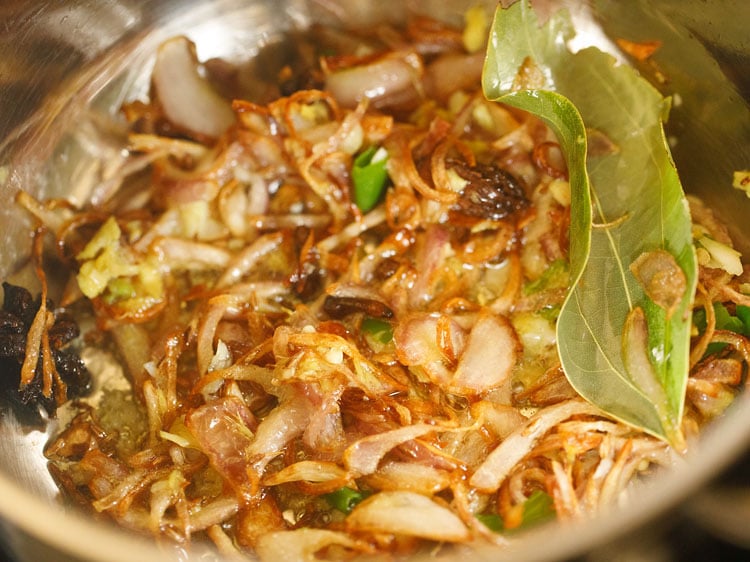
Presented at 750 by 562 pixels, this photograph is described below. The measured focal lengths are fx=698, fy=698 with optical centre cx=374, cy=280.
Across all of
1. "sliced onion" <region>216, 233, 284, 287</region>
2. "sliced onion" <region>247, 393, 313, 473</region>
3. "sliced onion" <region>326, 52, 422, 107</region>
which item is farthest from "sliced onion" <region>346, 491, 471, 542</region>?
"sliced onion" <region>326, 52, 422, 107</region>

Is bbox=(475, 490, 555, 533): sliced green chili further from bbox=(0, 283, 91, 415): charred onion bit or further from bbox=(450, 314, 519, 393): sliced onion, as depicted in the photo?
bbox=(0, 283, 91, 415): charred onion bit

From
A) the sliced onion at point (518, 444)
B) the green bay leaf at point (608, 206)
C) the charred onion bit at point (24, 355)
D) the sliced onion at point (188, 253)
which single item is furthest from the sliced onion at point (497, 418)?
the charred onion bit at point (24, 355)

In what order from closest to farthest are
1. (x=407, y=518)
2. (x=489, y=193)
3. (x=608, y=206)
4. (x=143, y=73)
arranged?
(x=407, y=518) → (x=608, y=206) → (x=489, y=193) → (x=143, y=73)

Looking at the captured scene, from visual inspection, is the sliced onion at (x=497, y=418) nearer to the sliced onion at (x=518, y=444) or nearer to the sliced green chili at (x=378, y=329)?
the sliced onion at (x=518, y=444)

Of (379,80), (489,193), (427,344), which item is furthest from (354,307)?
(379,80)

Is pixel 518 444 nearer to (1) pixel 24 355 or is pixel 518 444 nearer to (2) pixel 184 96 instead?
(1) pixel 24 355

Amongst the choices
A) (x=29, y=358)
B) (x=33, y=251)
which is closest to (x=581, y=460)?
(x=29, y=358)

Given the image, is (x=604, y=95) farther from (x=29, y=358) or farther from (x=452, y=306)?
(x=29, y=358)
